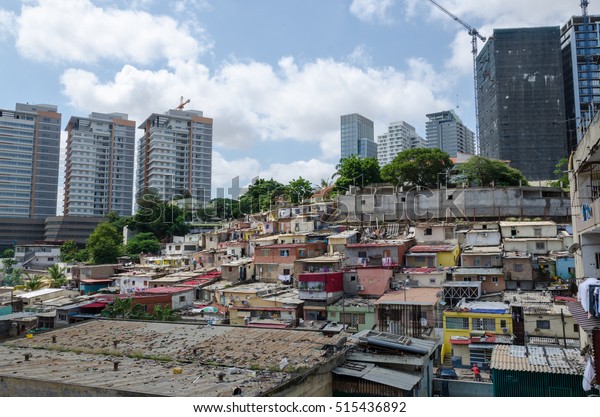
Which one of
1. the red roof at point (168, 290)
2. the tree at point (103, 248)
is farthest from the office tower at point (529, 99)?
the tree at point (103, 248)

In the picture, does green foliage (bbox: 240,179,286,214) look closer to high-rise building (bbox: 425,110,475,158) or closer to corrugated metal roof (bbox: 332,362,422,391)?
corrugated metal roof (bbox: 332,362,422,391)

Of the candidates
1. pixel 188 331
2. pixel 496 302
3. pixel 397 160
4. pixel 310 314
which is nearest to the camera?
pixel 188 331

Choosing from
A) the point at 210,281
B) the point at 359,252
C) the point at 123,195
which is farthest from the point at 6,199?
the point at 359,252

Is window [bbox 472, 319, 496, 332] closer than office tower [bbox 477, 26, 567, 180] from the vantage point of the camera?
Yes

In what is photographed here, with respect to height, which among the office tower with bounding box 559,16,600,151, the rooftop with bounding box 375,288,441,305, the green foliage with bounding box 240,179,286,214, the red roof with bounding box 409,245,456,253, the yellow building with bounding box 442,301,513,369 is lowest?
the yellow building with bounding box 442,301,513,369

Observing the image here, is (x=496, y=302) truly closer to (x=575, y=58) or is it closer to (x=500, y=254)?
(x=500, y=254)

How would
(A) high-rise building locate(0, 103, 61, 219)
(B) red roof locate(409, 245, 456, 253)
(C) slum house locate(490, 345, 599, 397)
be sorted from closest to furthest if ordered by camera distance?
1. (C) slum house locate(490, 345, 599, 397)
2. (B) red roof locate(409, 245, 456, 253)
3. (A) high-rise building locate(0, 103, 61, 219)

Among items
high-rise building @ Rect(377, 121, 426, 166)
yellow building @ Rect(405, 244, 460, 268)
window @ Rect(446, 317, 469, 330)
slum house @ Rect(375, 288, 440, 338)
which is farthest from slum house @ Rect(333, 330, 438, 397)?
high-rise building @ Rect(377, 121, 426, 166)

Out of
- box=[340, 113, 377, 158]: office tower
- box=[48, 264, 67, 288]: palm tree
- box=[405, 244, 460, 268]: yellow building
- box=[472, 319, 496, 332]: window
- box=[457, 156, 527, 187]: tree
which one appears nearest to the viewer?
box=[472, 319, 496, 332]: window
